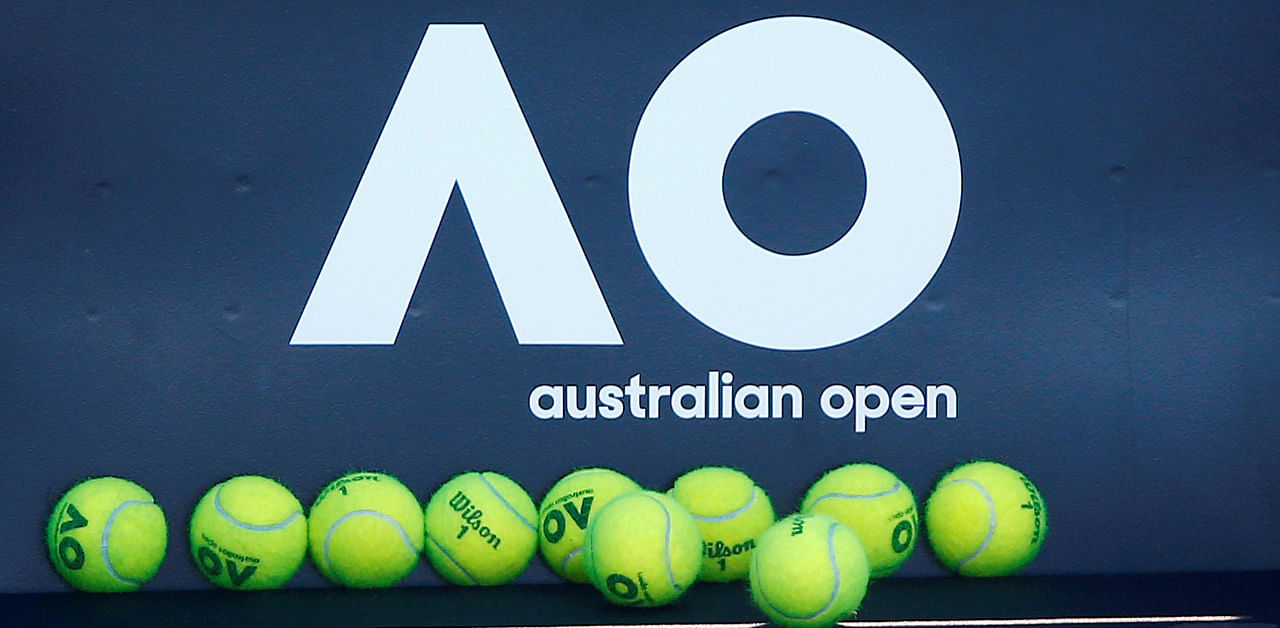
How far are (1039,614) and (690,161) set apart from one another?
1.81 metres

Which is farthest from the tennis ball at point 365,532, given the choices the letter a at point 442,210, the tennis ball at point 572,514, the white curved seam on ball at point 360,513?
the letter a at point 442,210

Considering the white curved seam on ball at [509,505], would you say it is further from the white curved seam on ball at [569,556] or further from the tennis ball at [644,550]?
the tennis ball at [644,550]

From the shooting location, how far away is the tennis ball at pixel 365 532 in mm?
4906

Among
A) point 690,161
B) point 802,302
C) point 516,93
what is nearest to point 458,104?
point 516,93

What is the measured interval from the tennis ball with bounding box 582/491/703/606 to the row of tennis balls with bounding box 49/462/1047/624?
17cm

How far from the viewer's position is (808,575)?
14.2ft

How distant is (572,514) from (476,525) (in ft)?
0.98

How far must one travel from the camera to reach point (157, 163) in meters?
5.17

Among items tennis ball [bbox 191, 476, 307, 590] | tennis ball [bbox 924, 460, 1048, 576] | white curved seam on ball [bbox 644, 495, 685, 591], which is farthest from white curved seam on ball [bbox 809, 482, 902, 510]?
tennis ball [bbox 191, 476, 307, 590]

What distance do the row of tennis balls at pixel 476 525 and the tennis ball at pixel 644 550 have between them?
17 centimetres

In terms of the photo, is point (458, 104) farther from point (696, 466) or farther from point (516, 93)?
point (696, 466)

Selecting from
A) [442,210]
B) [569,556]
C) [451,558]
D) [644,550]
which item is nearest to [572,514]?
[569,556]

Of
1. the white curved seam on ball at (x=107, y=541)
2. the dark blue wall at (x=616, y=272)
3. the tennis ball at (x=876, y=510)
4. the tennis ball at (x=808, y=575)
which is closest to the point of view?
the tennis ball at (x=808, y=575)

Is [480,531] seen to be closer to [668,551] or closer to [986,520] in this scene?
[668,551]
